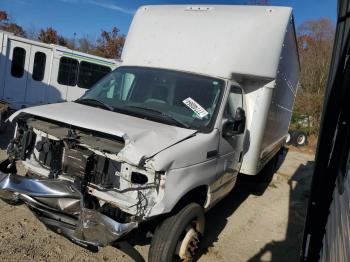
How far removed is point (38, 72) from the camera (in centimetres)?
1431

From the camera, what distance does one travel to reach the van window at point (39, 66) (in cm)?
1414

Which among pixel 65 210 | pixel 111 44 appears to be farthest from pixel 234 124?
pixel 111 44

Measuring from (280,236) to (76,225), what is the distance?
→ 3759mm

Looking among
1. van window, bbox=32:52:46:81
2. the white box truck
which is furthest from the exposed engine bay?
van window, bbox=32:52:46:81

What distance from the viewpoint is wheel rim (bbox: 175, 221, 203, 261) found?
4.29m

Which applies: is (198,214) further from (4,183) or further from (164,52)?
(164,52)

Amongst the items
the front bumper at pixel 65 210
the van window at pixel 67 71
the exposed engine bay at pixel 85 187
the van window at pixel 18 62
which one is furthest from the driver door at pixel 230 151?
the van window at pixel 67 71

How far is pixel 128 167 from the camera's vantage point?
3.80m

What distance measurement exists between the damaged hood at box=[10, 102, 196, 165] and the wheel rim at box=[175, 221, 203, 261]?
1.08m

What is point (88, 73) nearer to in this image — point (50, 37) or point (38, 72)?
point (38, 72)

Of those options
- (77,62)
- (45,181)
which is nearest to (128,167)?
(45,181)

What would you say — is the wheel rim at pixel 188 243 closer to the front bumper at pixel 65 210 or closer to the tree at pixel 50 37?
the front bumper at pixel 65 210

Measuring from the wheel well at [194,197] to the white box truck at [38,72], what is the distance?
9889 mm

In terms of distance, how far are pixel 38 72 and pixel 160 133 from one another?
1153 centimetres
